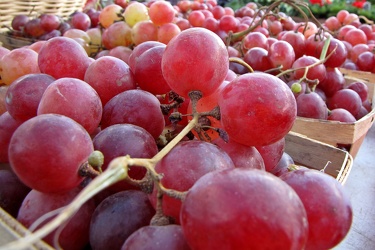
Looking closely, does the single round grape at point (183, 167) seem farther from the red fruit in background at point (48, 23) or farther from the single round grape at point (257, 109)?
the red fruit in background at point (48, 23)

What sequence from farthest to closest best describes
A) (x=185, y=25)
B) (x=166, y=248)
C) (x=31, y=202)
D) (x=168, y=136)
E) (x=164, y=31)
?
(x=185, y=25) < (x=164, y=31) < (x=168, y=136) < (x=31, y=202) < (x=166, y=248)

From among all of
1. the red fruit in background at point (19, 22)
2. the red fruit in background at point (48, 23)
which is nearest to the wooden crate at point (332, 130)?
the red fruit in background at point (48, 23)

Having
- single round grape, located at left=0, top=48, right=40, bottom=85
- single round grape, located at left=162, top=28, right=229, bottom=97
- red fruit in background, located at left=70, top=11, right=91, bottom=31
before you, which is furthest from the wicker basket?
single round grape, located at left=162, top=28, right=229, bottom=97

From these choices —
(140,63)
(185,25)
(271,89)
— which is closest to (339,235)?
(271,89)

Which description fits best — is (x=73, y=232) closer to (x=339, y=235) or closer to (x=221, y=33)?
(x=339, y=235)

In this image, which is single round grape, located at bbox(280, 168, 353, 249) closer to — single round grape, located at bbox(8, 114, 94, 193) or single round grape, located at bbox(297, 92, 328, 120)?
single round grape, located at bbox(8, 114, 94, 193)
